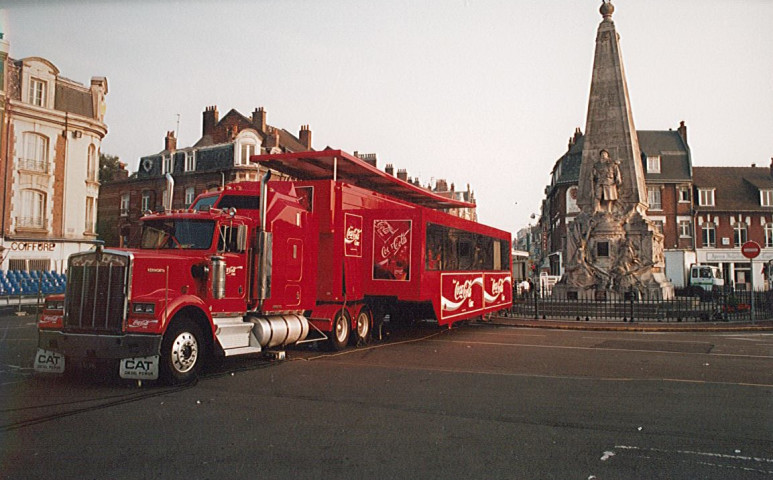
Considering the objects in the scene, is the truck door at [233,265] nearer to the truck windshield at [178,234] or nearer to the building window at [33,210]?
the truck windshield at [178,234]

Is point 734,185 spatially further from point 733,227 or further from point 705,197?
point 733,227

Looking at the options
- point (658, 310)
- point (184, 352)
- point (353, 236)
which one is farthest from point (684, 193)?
point (184, 352)

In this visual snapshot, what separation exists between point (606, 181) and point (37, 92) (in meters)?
33.4

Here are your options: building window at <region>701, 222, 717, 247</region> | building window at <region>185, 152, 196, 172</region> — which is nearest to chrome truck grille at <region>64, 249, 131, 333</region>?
building window at <region>185, 152, 196, 172</region>

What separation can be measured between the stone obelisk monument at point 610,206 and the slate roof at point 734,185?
30540mm

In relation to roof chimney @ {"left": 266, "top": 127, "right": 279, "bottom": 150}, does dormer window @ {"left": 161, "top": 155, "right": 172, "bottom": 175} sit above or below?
below

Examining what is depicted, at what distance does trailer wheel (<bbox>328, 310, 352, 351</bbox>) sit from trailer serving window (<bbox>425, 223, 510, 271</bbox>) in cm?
237

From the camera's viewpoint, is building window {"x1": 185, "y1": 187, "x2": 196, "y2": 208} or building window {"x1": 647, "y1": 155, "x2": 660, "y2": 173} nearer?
building window {"x1": 185, "y1": 187, "x2": 196, "y2": 208}

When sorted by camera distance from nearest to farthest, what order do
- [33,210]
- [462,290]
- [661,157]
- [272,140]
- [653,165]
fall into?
[462,290] < [33,210] < [272,140] < [653,165] < [661,157]

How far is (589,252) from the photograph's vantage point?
27234 millimetres

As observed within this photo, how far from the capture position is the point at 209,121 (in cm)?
5041

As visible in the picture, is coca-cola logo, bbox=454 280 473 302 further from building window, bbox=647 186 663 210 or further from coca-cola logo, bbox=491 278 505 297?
building window, bbox=647 186 663 210

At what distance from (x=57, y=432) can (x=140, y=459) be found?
1539 mm

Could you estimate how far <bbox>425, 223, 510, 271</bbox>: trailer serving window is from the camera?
13.9m
